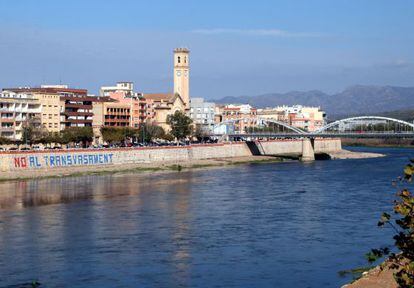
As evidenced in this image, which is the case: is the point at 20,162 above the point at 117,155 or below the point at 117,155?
below

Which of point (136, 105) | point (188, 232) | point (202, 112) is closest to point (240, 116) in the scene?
point (202, 112)

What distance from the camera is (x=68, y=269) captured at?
70.5 feet

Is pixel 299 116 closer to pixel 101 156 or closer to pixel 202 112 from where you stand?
pixel 202 112

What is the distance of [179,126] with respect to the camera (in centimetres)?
8725

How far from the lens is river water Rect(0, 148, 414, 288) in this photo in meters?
20.8

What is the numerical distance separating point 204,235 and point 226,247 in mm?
2464

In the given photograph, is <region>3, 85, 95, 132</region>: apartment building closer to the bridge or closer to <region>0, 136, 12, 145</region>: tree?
<region>0, 136, 12, 145</region>: tree

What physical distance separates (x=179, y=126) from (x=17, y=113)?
19045mm

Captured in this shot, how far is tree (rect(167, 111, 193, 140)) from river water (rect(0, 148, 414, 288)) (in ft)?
125

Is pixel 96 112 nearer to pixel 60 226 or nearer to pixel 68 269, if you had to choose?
pixel 60 226

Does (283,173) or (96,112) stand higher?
(96,112)

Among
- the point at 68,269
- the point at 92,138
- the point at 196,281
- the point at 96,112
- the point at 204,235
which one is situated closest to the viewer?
the point at 196,281

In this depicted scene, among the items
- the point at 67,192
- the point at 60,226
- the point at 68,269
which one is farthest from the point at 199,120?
the point at 68,269

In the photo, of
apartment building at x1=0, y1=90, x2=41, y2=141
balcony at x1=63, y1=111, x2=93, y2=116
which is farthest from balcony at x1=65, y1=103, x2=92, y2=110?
apartment building at x1=0, y1=90, x2=41, y2=141
